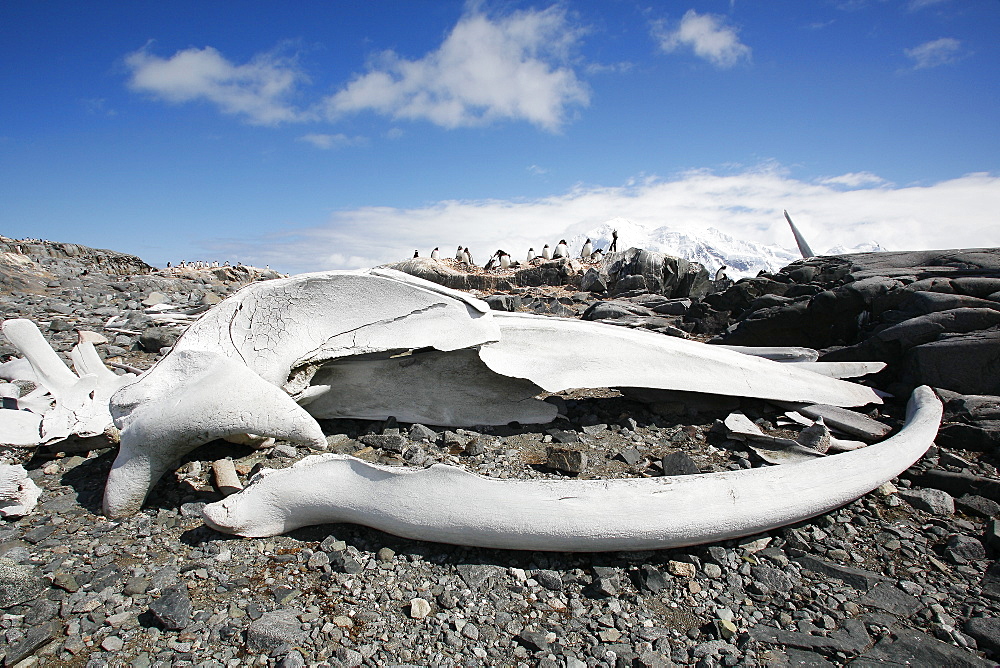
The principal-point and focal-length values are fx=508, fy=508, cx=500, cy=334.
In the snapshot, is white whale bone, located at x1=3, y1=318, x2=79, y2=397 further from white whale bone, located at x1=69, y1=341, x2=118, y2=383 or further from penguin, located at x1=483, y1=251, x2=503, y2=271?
penguin, located at x1=483, y1=251, x2=503, y2=271

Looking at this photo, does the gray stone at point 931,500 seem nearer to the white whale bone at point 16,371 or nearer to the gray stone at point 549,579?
the gray stone at point 549,579

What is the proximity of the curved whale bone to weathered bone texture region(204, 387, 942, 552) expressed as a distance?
1.29 m

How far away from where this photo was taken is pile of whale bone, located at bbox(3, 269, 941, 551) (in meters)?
1.91

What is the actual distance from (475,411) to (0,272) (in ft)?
48.7

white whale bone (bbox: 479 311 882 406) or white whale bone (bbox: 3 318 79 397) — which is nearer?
white whale bone (bbox: 479 311 882 406)

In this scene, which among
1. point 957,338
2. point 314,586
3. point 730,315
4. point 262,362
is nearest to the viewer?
point 314,586

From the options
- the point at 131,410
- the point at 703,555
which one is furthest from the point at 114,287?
the point at 703,555

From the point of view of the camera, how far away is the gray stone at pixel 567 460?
8.67 feet

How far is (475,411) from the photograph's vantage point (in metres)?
3.18

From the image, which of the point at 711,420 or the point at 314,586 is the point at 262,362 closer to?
the point at 314,586

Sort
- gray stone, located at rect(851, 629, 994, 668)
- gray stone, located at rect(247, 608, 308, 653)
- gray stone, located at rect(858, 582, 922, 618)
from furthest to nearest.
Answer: gray stone, located at rect(858, 582, 922, 618) → gray stone, located at rect(247, 608, 308, 653) → gray stone, located at rect(851, 629, 994, 668)

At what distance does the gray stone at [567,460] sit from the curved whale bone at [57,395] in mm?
2520

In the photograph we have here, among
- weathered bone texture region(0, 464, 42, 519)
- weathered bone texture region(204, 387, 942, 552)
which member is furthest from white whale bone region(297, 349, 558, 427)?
weathered bone texture region(0, 464, 42, 519)

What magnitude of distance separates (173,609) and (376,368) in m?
Result: 1.58
